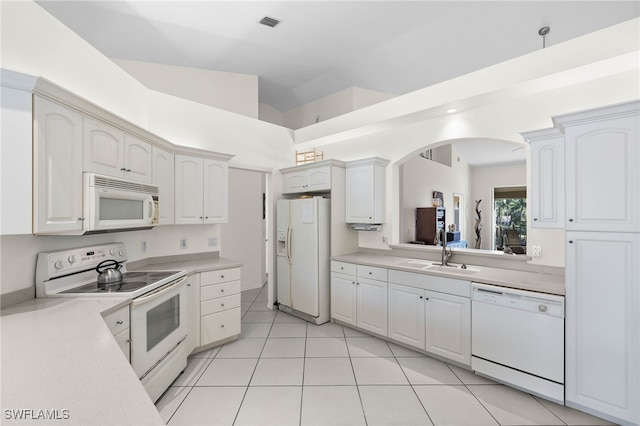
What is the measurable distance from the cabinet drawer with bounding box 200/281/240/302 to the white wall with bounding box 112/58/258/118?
8.93ft

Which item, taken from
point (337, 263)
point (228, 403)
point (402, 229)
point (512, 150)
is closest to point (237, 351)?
point (228, 403)

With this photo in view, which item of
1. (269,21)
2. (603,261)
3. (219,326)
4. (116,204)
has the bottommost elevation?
(219,326)

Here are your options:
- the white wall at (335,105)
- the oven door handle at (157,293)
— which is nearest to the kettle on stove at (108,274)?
the oven door handle at (157,293)

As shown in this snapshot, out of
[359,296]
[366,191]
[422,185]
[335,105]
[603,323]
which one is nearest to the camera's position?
[603,323]

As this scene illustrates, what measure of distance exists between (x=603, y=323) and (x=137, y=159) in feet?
12.6

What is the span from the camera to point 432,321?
2.67 m

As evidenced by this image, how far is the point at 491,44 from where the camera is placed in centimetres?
342

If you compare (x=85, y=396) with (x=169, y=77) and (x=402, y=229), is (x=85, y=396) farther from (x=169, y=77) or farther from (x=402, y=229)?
(x=402, y=229)

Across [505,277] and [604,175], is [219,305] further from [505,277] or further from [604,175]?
[604,175]

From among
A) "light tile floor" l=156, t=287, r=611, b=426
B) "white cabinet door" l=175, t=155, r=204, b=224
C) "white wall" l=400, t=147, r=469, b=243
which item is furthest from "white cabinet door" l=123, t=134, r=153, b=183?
"white wall" l=400, t=147, r=469, b=243

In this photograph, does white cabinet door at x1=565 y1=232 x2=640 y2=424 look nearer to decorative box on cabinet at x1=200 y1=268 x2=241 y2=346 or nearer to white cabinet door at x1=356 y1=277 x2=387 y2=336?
white cabinet door at x1=356 y1=277 x2=387 y2=336

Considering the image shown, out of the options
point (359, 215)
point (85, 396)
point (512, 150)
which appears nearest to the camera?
point (85, 396)

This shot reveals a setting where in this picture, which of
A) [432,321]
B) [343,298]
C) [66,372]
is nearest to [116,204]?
[66,372]

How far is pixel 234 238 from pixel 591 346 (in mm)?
4718
